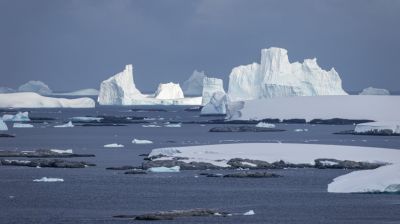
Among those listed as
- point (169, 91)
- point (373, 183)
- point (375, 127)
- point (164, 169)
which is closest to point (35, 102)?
point (169, 91)

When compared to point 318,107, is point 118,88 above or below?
above

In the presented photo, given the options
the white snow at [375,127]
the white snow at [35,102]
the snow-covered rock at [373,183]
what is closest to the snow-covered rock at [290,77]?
the white snow at [375,127]

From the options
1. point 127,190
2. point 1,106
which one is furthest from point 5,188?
point 1,106

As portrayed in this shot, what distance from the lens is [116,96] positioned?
116m

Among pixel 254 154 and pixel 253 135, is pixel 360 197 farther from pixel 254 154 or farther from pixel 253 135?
pixel 253 135

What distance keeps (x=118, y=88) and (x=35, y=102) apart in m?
12.8

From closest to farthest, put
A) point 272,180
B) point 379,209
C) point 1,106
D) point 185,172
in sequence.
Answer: point 379,209
point 272,180
point 185,172
point 1,106

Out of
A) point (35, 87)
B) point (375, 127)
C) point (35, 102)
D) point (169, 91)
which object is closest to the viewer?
point (375, 127)

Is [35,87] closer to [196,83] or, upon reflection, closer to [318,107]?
[196,83]

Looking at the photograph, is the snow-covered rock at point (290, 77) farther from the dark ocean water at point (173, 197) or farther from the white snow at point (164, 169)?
the white snow at point (164, 169)

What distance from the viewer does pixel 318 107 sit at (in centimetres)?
8025

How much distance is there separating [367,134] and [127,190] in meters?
35.1

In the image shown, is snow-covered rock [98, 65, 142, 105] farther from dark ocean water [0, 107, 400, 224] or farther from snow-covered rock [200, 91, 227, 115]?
dark ocean water [0, 107, 400, 224]

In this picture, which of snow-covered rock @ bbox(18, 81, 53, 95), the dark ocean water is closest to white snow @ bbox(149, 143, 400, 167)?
the dark ocean water
